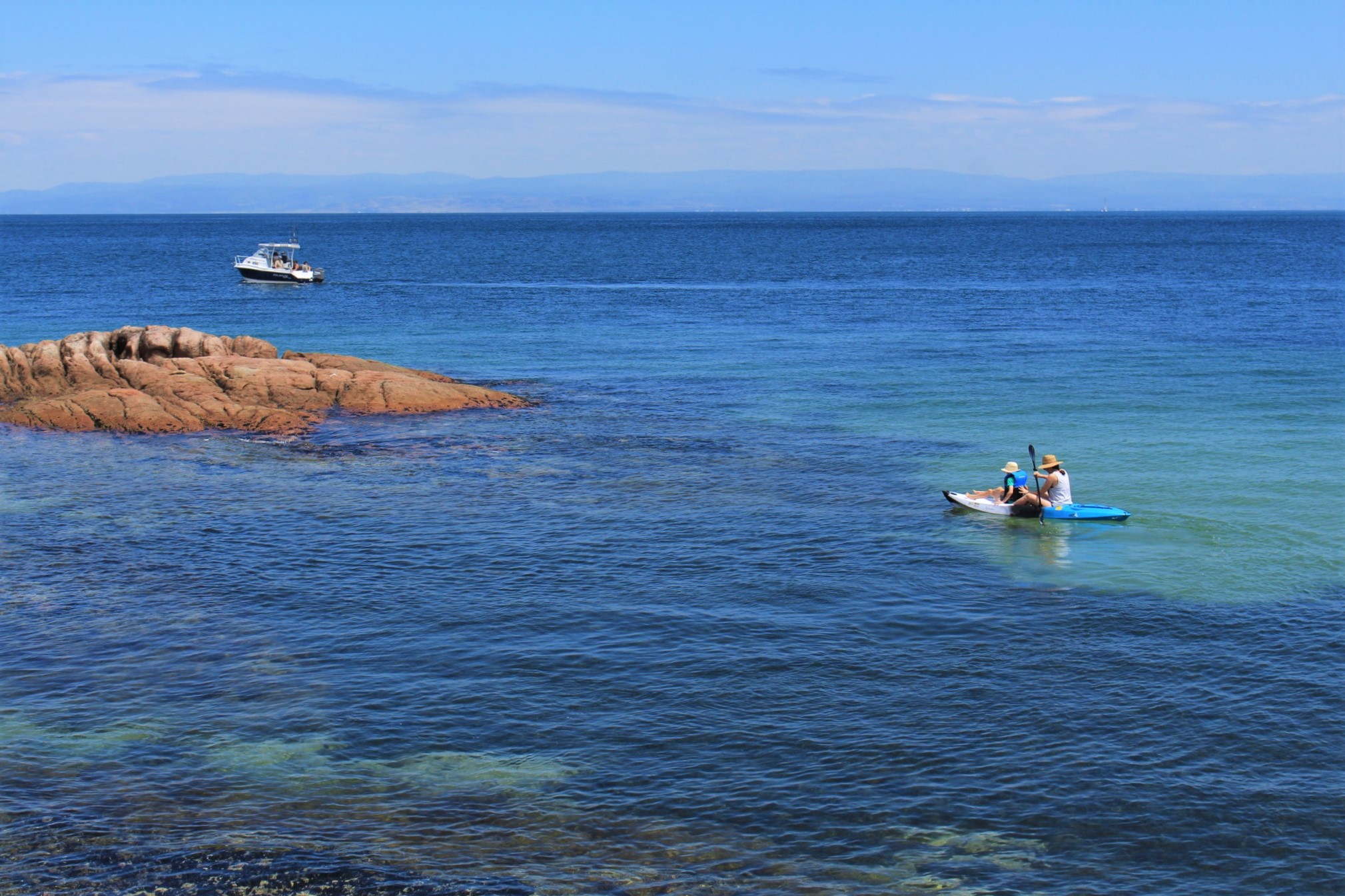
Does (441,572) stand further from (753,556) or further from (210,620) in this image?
(753,556)

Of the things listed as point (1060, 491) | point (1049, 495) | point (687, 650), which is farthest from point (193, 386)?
point (1060, 491)

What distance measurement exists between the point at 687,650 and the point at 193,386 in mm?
26608

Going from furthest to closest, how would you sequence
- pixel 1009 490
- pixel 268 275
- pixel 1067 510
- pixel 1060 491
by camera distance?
pixel 268 275 → pixel 1009 490 → pixel 1060 491 → pixel 1067 510

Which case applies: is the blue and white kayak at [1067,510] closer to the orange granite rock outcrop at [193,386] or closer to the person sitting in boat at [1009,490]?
the person sitting in boat at [1009,490]

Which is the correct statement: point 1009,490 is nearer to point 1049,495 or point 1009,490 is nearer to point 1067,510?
point 1049,495

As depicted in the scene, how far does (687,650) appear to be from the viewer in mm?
20547

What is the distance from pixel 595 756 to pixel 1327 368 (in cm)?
4311

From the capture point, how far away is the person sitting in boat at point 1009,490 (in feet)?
94.3

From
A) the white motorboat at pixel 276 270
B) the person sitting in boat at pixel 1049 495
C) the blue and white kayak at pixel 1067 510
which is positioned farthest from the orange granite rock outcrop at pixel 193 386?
the white motorboat at pixel 276 270

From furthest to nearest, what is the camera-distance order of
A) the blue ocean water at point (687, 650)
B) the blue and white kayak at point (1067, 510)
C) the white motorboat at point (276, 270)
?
1. the white motorboat at point (276, 270)
2. the blue and white kayak at point (1067, 510)
3. the blue ocean water at point (687, 650)

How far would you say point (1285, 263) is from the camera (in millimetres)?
118562

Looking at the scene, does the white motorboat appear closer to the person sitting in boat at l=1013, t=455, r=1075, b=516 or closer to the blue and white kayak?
the blue and white kayak

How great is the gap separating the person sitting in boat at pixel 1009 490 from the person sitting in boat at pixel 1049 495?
0.48ft

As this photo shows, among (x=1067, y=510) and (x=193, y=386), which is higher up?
(x=193, y=386)
